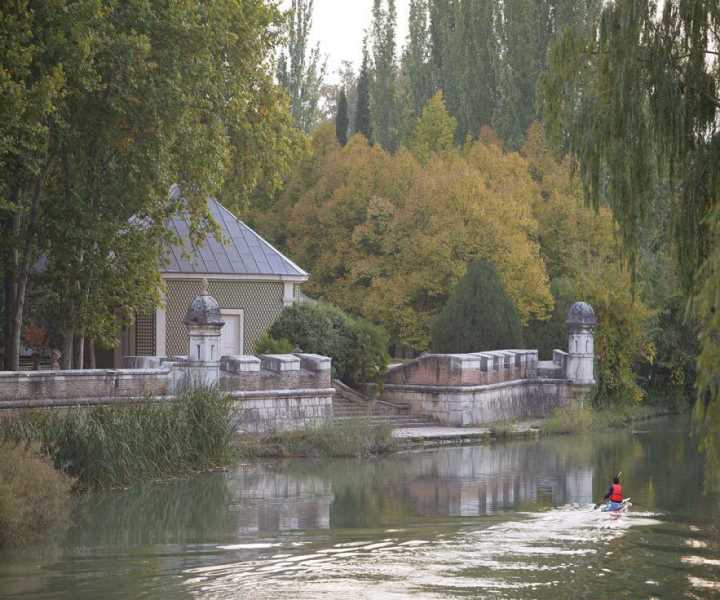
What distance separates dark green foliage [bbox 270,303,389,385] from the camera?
30078mm

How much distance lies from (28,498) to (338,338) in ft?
48.7

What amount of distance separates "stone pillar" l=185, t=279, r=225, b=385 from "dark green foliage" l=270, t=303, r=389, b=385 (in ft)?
17.3

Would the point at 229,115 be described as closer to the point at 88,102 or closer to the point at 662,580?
the point at 88,102

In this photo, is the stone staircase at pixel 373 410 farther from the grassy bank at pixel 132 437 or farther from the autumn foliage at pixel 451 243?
the grassy bank at pixel 132 437

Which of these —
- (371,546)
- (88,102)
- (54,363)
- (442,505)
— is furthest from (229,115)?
(371,546)

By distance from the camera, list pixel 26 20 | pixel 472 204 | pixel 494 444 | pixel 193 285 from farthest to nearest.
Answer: pixel 472 204
pixel 193 285
pixel 494 444
pixel 26 20

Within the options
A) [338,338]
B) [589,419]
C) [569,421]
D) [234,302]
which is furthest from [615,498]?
[234,302]

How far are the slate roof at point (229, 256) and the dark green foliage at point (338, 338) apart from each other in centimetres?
258

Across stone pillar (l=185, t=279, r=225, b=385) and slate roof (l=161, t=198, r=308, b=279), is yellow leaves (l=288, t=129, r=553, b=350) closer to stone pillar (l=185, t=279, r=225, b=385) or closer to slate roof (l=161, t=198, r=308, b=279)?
slate roof (l=161, t=198, r=308, b=279)

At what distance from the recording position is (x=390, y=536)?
52.4 feet

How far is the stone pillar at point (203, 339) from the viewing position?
24.5m

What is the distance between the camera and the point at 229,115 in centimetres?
2683

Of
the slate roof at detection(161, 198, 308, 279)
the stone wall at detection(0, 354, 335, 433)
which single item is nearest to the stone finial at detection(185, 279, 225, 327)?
the stone wall at detection(0, 354, 335, 433)

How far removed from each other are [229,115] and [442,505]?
1096 cm
